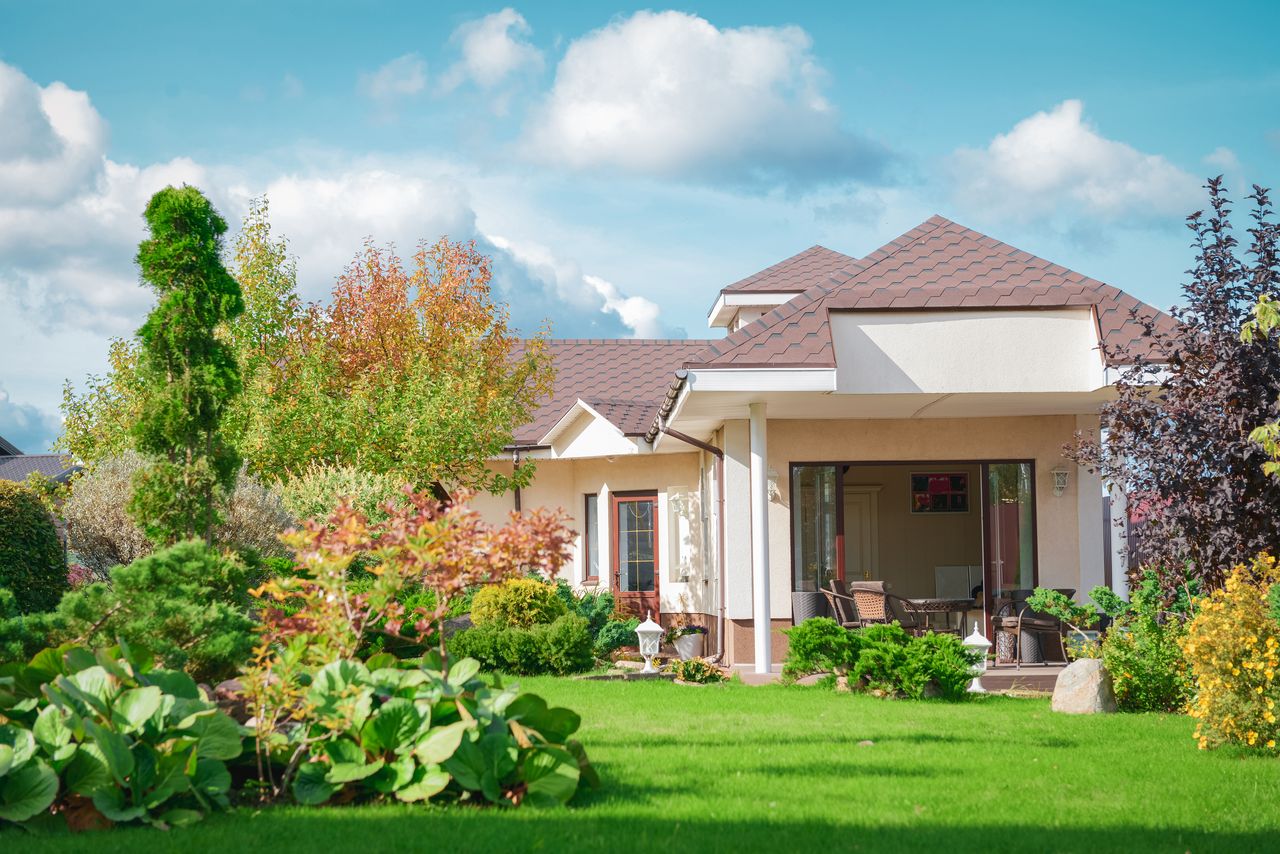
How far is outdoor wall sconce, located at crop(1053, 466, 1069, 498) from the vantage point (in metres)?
14.8

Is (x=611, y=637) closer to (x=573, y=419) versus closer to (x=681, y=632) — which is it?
(x=681, y=632)

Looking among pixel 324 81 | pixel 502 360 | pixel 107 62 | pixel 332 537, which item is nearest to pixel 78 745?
pixel 332 537

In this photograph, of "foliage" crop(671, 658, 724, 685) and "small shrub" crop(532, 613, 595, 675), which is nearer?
"foliage" crop(671, 658, 724, 685)

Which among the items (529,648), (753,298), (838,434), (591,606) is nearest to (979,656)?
(838,434)

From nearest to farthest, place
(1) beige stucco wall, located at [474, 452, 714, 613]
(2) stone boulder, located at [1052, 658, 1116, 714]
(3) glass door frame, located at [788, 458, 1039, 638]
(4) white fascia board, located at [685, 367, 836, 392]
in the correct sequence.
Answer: (2) stone boulder, located at [1052, 658, 1116, 714]
(4) white fascia board, located at [685, 367, 836, 392]
(3) glass door frame, located at [788, 458, 1039, 638]
(1) beige stucco wall, located at [474, 452, 714, 613]

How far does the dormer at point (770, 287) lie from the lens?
1923cm

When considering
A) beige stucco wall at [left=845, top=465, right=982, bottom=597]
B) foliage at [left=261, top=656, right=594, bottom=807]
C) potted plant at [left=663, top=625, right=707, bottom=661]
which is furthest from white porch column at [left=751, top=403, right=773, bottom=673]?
beige stucco wall at [left=845, top=465, right=982, bottom=597]

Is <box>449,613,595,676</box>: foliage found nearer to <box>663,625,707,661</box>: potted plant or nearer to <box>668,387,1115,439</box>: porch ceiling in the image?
<box>668,387,1115,439</box>: porch ceiling

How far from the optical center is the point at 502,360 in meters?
22.4

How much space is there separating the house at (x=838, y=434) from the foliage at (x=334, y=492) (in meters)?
3.45

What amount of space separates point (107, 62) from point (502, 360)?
1053 centimetres

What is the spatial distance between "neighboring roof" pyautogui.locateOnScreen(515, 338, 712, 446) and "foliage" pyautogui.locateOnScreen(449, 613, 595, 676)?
270 inches

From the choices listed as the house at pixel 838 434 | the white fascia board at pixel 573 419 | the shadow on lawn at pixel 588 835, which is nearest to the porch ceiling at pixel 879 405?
the house at pixel 838 434

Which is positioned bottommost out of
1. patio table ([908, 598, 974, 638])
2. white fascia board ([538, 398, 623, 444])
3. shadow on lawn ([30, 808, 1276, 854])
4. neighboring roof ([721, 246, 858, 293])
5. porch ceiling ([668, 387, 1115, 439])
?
shadow on lawn ([30, 808, 1276, 854])
